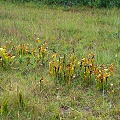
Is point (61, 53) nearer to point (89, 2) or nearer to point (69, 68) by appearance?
point (69, 68)

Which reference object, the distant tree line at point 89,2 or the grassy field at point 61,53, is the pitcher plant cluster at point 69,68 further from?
the distant tree line at point 89,2

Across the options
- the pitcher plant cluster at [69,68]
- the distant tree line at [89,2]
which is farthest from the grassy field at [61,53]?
the distant tree line at [89,2]

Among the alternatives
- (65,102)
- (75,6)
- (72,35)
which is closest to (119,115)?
(65,102)

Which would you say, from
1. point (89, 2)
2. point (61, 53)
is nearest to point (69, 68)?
point (61, 53)

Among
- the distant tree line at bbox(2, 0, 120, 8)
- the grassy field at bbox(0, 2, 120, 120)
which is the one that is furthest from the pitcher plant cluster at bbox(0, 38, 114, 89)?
the distant tree line at bbox(2, 0, 120, 8)

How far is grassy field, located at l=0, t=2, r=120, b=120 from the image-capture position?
296 centimetres

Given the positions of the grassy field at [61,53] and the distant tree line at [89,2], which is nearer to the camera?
the grassy field at [61,53]

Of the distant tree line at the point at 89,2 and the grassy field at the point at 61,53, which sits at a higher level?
the distant tree line at the point at 89,2

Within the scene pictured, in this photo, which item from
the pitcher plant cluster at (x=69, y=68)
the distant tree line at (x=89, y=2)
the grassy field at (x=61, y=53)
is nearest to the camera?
the grassy field at (x=61, y=53)

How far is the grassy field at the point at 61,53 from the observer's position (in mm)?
2955

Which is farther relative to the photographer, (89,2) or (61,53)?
(89,2)

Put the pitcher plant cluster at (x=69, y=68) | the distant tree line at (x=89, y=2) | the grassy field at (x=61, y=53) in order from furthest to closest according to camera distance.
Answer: the distant tree line at (x=89, y=2)
the pitcher plant cluster at (x=69, y=68)
the grassy field at (x=61, y=53)

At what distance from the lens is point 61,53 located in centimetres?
469

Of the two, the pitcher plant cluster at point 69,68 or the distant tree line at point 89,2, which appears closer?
the pitcher plant cluster at point 69,68
